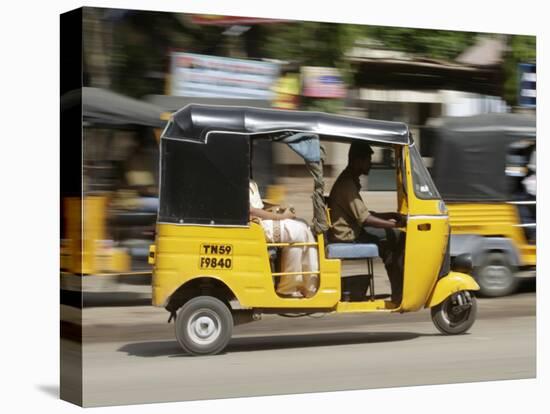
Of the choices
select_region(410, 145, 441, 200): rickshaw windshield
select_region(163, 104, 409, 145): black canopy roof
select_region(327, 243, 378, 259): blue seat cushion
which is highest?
select_region(163, 104, 409, 145): black canopy roof

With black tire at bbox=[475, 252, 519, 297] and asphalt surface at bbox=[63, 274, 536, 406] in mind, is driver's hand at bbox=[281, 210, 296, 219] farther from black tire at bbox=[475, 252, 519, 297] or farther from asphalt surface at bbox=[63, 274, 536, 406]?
black tire at bbox=[475, 252, 519, 297]

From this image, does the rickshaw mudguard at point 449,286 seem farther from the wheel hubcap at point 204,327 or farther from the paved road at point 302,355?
the wheel hubcap at point 204,327

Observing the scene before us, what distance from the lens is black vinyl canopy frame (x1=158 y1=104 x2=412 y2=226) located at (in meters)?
→ 11.4

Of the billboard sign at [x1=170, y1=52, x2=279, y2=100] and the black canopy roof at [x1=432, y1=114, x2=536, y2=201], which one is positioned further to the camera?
the black canopy roof at [x1=432, y1=114, x2=536, y2=201]

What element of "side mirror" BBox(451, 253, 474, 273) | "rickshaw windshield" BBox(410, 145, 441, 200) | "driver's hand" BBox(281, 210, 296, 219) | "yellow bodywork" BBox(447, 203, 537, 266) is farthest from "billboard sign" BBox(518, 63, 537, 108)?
"driver's hand" BBox(281, 210, 296, 219)

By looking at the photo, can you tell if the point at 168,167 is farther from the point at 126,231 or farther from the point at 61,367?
the point at 61,367

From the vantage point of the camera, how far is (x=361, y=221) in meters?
12.2

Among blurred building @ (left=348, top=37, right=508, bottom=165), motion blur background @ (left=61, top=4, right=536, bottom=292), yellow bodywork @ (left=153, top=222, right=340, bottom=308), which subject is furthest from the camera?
blurred building @ (left=348, top=37, right=508, bottom=165)

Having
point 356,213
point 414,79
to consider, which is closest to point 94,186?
point 356,213

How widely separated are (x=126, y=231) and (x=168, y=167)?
0.63 meters

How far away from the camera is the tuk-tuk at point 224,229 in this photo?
37.2 ft

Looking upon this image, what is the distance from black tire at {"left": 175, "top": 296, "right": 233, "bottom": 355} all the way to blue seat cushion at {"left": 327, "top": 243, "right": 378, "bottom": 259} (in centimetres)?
109

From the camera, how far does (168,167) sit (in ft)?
37.2

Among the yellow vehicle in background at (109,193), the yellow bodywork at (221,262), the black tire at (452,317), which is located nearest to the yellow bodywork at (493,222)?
the black tire at (452,317)
